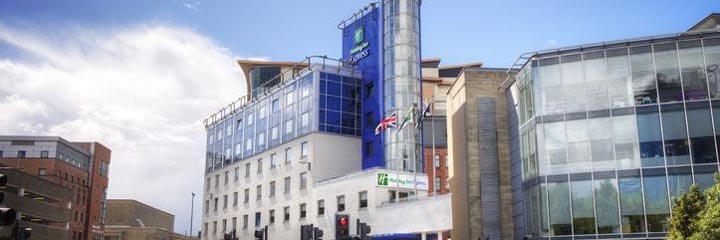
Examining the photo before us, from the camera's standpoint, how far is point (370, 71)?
239ft

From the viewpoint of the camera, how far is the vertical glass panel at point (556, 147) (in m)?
50.7

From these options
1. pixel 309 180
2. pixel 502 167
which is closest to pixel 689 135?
pixel 502 167

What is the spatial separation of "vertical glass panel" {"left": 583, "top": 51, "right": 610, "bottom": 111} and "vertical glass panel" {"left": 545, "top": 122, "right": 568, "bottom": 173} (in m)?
2.56

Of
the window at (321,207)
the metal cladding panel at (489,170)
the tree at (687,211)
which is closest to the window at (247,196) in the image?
the window at (321,207)

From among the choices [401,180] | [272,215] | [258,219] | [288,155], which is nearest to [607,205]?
[401,180]

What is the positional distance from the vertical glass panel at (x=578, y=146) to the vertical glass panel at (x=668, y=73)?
17.7 feet

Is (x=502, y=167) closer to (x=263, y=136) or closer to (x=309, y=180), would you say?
(x=309, y=180)

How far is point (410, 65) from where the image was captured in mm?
68812

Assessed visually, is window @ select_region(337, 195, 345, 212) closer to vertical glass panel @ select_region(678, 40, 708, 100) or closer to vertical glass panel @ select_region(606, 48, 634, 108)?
vertical glass panel @ select_region(606, 48, 634, 108)

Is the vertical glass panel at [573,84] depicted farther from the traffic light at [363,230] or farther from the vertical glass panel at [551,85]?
the traffic light at [363,230]

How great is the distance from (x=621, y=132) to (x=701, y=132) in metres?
4.82

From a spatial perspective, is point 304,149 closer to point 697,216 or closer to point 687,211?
point 687,211

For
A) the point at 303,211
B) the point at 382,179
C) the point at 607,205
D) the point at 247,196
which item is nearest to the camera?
the point at 607,205

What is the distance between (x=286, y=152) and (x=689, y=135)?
40.8m
